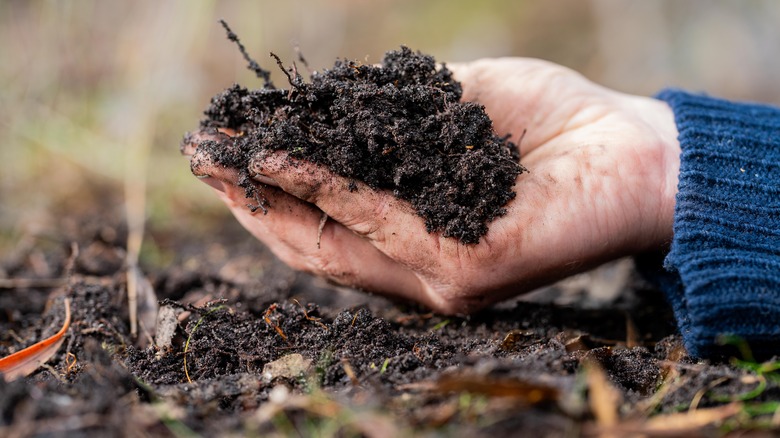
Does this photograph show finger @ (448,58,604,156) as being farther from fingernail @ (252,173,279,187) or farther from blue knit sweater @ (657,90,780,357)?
fingernail @ (252,173,279,187)

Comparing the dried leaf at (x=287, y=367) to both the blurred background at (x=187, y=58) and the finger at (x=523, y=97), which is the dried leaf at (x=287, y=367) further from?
the finger at (x=523, y=97)

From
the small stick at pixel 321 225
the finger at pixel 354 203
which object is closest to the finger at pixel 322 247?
the small stick at pixel 321 225

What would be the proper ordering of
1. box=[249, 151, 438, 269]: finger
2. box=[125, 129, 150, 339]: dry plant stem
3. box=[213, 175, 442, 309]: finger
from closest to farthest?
box=[249, 151, 438, 269]: finger → box=[213, 175, 442, 309]: finger → box=[125, 129, 150, 339]: dry plant stem

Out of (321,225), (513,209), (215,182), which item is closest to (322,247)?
(321,225)

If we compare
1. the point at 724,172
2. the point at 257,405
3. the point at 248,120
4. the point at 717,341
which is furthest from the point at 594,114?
the point at 257,405

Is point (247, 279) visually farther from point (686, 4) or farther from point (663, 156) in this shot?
point (686, 4)

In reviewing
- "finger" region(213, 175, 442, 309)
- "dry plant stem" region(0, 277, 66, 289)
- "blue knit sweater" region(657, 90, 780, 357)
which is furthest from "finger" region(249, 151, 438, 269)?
"dry plant stem" region(0, 277, 66, 289)
